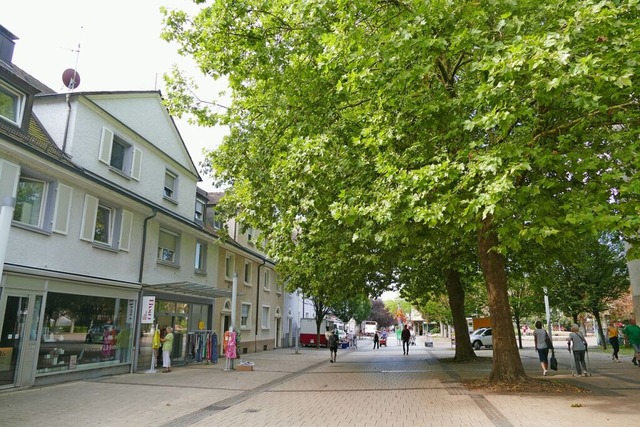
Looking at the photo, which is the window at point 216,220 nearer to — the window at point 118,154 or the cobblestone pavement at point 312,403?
the window at point 118,154

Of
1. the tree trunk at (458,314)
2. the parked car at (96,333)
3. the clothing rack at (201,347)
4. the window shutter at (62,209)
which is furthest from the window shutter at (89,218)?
the tree trunk at (458,314)

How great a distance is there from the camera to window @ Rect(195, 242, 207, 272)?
22.2m

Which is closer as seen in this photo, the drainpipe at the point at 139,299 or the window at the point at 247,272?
the drainpipe at the point at 139,299

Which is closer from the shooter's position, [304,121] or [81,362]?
[304,121]

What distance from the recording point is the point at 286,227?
440 inches

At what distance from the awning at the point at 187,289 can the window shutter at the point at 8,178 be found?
6.12 metres

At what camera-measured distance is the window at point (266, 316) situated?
32.0 meters

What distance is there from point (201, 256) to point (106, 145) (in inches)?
331

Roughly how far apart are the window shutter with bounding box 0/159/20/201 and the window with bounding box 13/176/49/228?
17.8 inches

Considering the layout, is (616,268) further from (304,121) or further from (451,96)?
(304,121)

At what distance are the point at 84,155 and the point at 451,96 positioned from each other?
11.1 meters

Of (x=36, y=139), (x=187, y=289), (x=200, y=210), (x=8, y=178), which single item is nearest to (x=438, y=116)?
(x=8, y=178)

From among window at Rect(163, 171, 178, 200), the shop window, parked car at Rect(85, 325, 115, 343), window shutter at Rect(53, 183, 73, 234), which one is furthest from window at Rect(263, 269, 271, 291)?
window shutter at Rect(53, 183, 73, 234)

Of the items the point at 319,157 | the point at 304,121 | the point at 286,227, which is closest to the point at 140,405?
the point at 286,227
